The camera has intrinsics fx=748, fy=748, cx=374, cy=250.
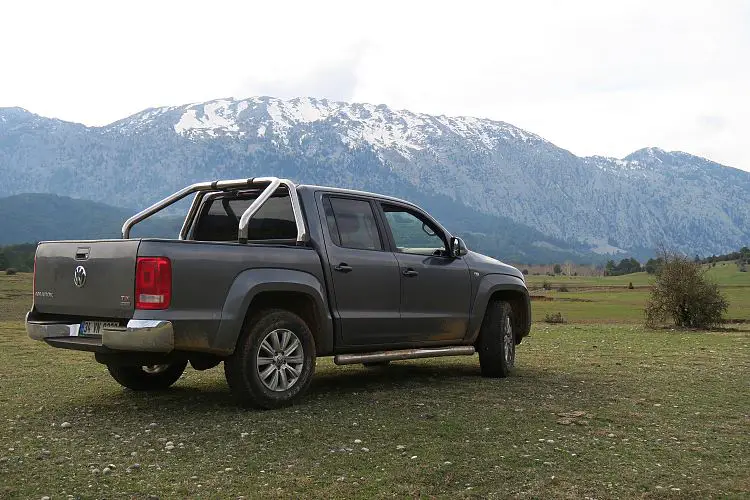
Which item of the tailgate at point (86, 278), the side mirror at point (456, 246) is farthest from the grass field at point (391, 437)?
the side mirror at point (456, 246)

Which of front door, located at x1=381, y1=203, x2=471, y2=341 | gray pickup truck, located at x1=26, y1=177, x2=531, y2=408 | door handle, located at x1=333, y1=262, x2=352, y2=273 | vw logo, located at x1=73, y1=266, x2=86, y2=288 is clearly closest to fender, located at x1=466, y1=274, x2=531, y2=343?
gray pickup truck, located at x1=26, y1=177, x2=531, y2=408

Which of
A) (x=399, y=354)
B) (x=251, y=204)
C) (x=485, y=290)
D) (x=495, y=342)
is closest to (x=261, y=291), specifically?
(x=251, y=204)

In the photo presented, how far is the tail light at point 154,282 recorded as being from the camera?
6026 mm

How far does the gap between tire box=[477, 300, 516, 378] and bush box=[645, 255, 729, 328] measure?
1262 centimetres

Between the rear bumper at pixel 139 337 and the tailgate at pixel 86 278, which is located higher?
the tailgate at pixel 86 278

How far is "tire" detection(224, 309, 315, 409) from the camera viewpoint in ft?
21.4

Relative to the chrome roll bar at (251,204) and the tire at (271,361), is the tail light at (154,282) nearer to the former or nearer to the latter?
the tire at (271,361)

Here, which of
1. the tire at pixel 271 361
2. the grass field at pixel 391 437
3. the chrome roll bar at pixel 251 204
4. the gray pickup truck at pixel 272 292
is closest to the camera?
the grass field at pixel 391 437

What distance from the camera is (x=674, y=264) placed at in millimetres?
20484

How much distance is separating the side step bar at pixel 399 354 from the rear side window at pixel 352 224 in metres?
1.11

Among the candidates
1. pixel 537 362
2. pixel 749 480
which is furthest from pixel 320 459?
pixel 537 362

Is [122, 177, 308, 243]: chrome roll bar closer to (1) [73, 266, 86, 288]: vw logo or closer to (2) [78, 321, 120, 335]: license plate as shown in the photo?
(1) [73, 266, 86, 288]: vw logo

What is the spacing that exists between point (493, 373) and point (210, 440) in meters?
4.32

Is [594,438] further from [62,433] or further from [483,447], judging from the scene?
[62,433]
